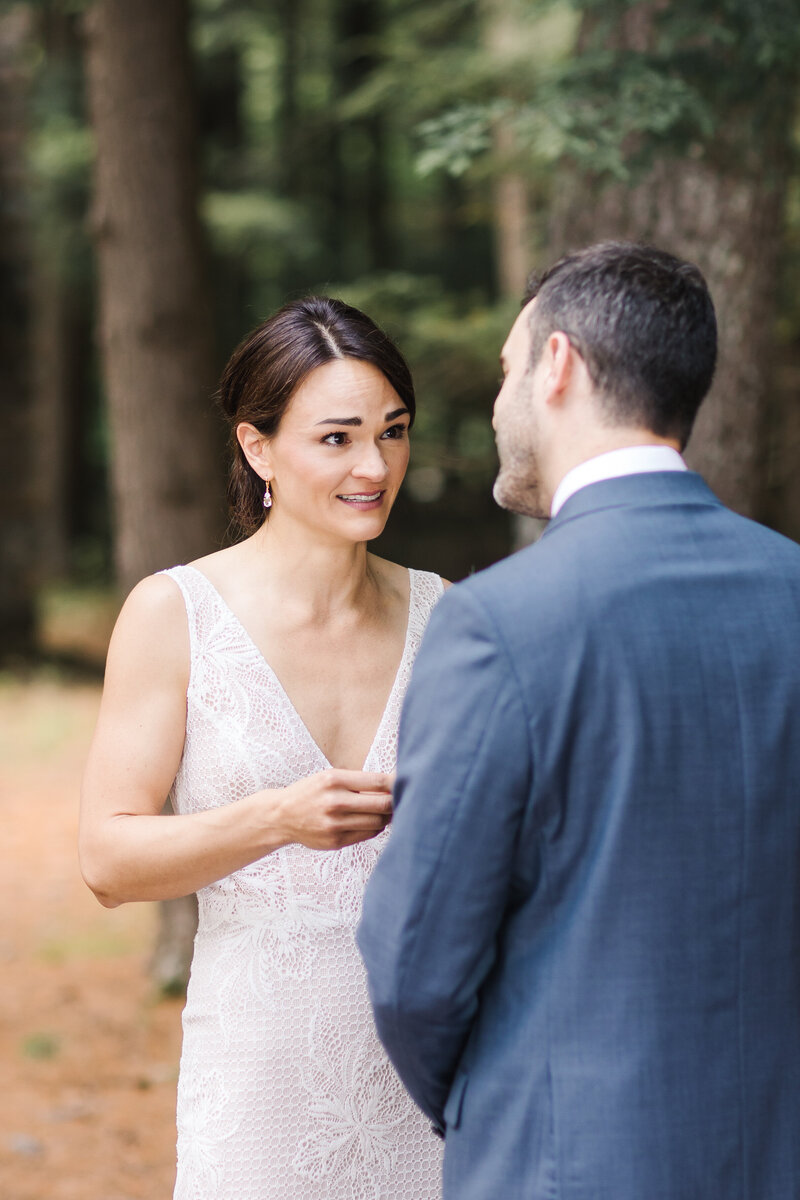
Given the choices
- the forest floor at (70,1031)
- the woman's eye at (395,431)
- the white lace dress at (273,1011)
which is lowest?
the forest floor at (70,1031)

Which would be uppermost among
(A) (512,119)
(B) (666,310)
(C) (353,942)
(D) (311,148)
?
(D) (311,148)

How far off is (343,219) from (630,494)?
1675 centimetres

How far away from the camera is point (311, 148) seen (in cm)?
1298

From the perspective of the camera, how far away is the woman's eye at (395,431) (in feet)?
7.66

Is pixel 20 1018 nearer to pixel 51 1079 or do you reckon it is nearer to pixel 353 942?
pixel 51 1079

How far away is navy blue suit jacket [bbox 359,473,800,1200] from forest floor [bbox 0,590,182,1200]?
10.7 feet

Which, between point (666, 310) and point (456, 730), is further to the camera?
point (666, 310)

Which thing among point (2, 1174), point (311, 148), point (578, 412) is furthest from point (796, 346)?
point (578, 412)

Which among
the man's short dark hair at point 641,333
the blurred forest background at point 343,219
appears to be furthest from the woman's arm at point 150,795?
the blurred forest background at point 343,219

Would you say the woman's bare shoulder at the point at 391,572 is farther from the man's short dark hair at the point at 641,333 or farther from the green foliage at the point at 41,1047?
the green foliage at the point at 41,1047

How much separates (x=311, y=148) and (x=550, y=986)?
12.8 meters

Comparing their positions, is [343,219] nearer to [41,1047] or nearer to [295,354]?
[41,1047]

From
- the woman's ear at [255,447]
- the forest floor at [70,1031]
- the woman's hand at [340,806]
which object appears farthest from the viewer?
the forest floor at [70,1031]

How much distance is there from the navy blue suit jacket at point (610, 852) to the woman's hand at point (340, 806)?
0.91 ft
